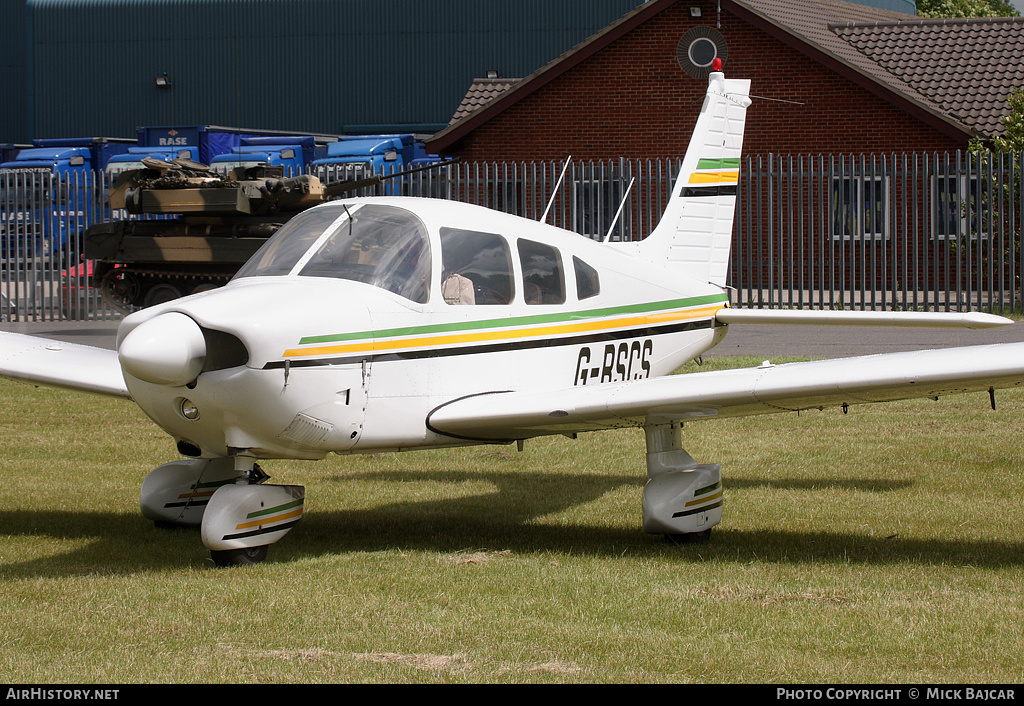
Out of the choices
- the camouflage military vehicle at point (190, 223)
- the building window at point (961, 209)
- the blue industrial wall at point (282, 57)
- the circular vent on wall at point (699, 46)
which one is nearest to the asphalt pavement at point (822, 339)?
the camouflage military vehicle at point (190, 223)

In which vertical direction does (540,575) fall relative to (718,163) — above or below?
below

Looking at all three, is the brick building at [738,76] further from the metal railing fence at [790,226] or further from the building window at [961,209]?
the building window at [961,209]

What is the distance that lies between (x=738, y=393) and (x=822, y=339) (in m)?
11.4

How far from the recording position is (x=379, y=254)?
6.66 metres

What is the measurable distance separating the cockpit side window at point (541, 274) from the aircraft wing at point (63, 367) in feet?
8.43

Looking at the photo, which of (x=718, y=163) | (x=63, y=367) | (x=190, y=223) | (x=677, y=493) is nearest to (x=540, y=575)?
(x=677, y=493)

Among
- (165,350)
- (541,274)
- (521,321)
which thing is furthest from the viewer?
(541,274)

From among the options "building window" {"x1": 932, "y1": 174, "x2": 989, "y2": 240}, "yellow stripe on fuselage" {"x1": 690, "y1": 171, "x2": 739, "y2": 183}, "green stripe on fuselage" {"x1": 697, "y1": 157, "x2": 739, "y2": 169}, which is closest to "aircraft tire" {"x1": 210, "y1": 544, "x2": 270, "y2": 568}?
"yellow stripe on fuselage" {"x1": 690, "y1": 171, "x2": 739, "y2": 183}

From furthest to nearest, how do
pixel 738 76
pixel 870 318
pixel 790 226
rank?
pixel 738 76 → pixel 790 226 → pixel 870 318

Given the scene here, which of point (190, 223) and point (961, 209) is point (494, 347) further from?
point (961, 209)

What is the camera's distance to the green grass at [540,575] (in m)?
4.73

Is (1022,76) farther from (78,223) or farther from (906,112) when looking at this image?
(78,223)
